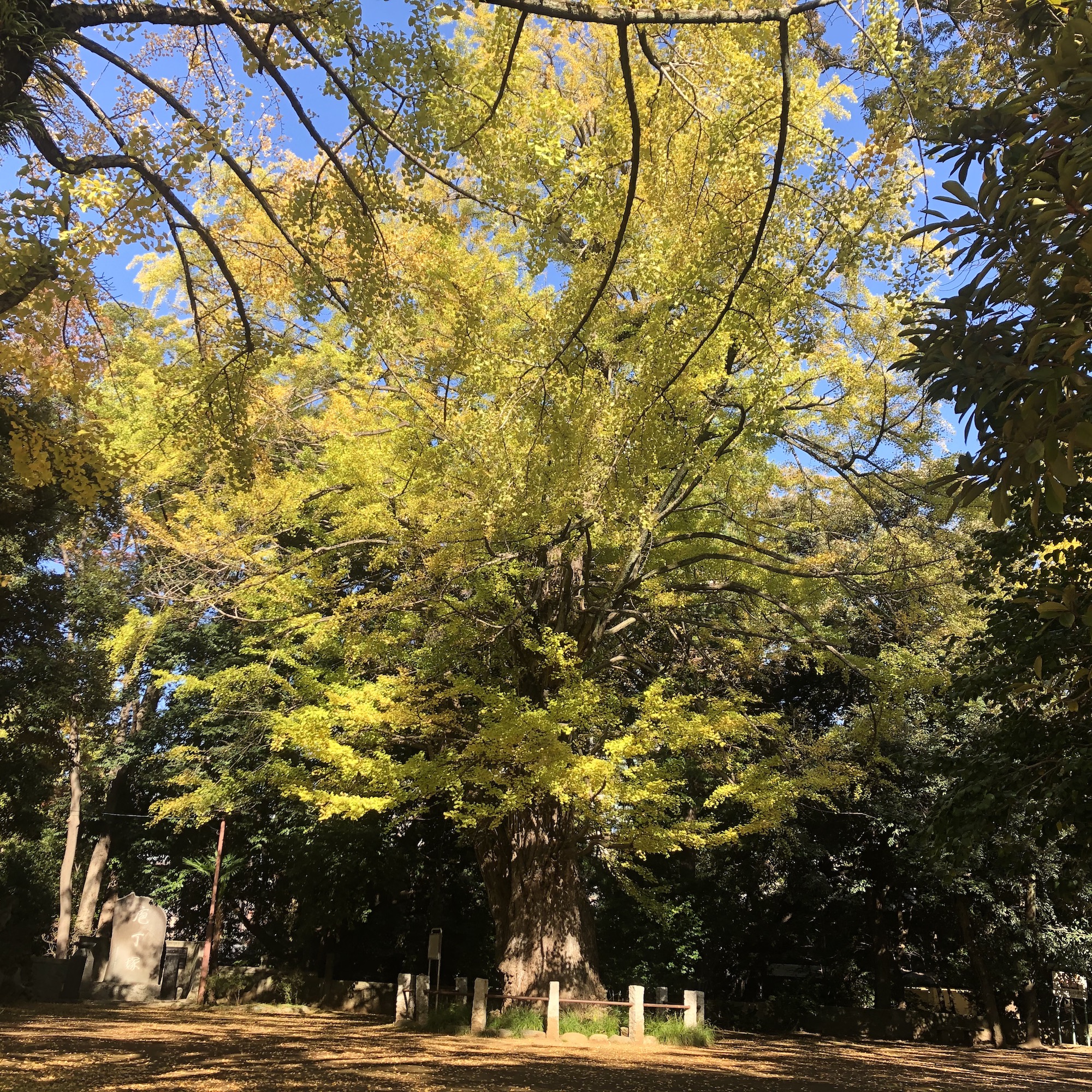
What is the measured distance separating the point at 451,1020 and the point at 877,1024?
824cm

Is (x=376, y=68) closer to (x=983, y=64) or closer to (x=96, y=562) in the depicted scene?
(x=983, y=64)

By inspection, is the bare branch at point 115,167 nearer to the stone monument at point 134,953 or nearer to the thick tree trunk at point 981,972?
the stone monument at point 134,953

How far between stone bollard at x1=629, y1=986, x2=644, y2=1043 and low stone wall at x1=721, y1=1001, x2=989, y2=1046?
6133 millimetres

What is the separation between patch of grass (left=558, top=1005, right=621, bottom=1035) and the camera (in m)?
9.60

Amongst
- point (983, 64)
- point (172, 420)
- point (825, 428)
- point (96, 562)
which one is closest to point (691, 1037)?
point (825, 428)

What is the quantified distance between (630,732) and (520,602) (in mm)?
2133

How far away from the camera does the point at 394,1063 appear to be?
23.8ft

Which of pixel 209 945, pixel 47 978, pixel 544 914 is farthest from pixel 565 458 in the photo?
pixel 47 978

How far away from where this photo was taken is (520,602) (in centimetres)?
1039

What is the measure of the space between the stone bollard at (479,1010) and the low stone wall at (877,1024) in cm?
702

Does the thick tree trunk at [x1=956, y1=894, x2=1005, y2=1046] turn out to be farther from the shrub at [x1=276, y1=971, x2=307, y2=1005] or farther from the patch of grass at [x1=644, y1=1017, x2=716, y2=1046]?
the shrub at [x1=276, y1=971, x2=307, y2=1005]

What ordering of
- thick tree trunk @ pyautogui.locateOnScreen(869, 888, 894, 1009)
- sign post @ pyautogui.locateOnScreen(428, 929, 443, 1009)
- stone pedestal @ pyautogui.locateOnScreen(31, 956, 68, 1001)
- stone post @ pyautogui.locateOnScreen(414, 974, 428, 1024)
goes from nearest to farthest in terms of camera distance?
stone post @ pyautogui.locateOnScreen(414, 974, 428, 1024)
sign post @ pyautogui.locateOnScreen(428, 929, 443, 1009)
stone pedestal @ pyautogui.locateOnScreen(31, 956, 68, 1001)
thick tree trunk @ pyautogui.locateOnScreen(869, 888, 894, 1009)

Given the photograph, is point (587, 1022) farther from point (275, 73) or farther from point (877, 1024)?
point (275, 73)

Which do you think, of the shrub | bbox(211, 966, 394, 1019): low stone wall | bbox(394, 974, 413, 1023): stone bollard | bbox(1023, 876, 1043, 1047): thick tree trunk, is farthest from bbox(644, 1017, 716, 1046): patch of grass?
the shrub
